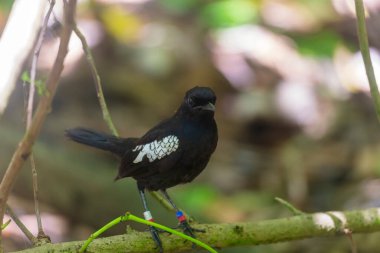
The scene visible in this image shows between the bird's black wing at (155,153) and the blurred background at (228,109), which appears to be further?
the blurred background at (228,109)

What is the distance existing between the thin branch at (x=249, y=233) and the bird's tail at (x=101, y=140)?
2.78 feet

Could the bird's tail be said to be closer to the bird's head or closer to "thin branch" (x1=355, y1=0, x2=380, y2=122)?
the bird's head

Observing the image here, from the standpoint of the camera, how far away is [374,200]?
5.17m

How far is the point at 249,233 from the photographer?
10.2 ft

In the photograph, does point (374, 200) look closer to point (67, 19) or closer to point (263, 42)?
point (263, 42)

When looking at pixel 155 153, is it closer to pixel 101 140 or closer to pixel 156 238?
pixel 156 238

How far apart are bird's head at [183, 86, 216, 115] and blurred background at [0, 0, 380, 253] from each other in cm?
231

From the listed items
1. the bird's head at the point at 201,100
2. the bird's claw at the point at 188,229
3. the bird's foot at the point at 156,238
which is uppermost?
the bird's head at the point at 201,100

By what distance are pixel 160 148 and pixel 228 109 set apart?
14.3 feet

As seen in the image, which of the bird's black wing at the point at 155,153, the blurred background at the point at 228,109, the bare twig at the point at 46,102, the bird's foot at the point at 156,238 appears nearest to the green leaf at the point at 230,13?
the blurred background at the point at 228,109

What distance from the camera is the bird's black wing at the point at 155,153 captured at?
127 inches

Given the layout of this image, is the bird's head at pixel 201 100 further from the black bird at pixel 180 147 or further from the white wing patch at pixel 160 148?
the white wing patch at pixel 160 148

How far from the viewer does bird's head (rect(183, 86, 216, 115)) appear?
3102 mm

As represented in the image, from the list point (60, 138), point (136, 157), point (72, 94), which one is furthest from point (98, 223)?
point (72, 94)
